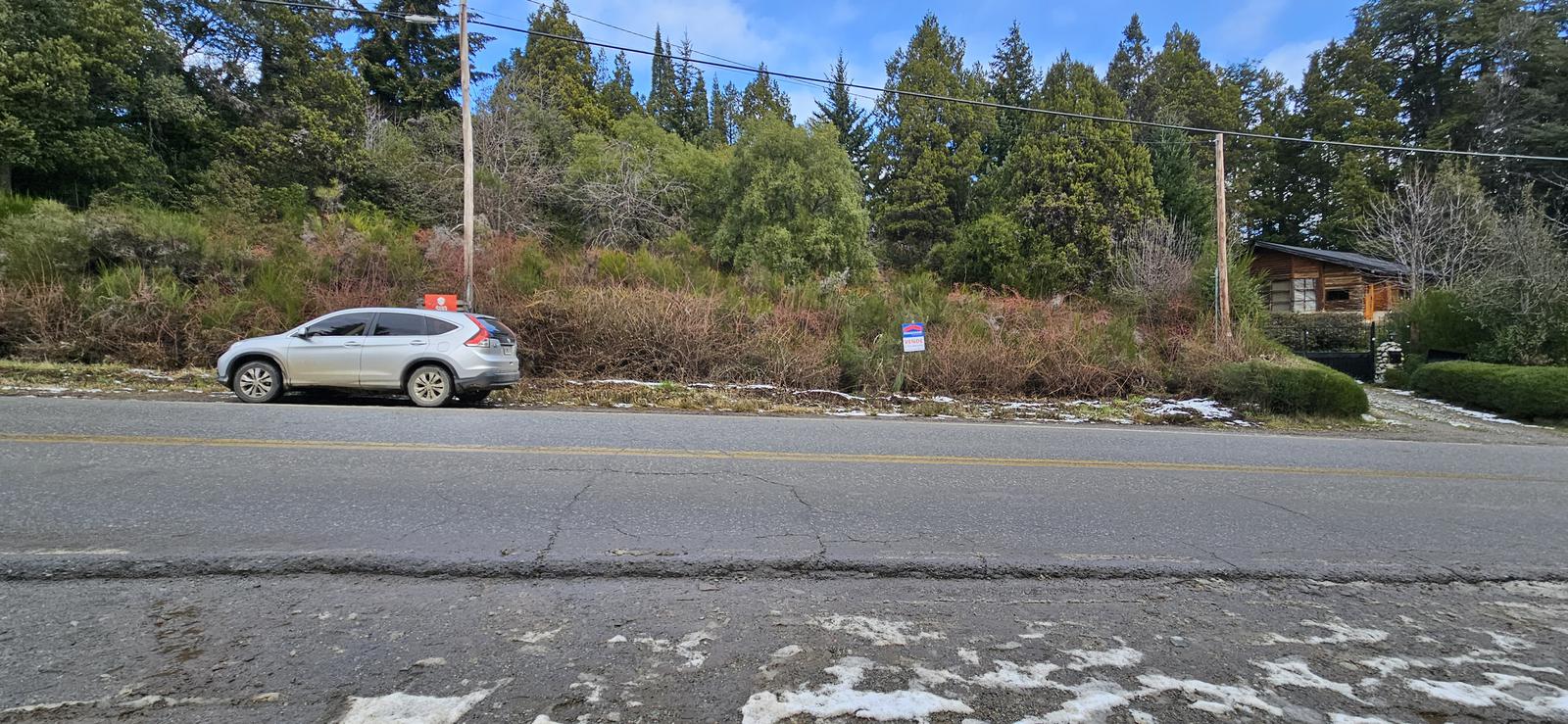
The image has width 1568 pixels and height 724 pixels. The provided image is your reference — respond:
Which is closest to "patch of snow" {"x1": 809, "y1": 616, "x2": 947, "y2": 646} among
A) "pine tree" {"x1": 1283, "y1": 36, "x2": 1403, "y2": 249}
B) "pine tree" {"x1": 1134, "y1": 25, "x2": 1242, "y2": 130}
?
"pine tree" {"x1": 1134, "y1": 25, "x2": 1242, "y2": 130}

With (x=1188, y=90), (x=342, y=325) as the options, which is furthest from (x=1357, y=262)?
(x=342, y=325)

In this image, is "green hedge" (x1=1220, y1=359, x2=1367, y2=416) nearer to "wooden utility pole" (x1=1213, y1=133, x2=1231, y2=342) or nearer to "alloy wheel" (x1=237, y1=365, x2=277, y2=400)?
"wooden utility pole" (x1=1213, y1=133, x2=1231, y2=342)

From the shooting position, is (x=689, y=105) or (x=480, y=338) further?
(x=689, y=105)

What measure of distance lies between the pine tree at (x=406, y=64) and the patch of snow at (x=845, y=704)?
3375 cm

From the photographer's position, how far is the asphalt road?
12.9 feet

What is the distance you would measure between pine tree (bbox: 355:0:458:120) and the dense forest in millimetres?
120

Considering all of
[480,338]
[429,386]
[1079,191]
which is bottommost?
[429,386]

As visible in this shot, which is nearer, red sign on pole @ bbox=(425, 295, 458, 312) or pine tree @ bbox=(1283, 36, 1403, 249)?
red sign on pole @ bbox=(425, 295, 458, 312)

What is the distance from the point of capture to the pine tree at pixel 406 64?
101 ft

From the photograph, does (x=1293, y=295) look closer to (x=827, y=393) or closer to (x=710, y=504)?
(x=827, y=393)

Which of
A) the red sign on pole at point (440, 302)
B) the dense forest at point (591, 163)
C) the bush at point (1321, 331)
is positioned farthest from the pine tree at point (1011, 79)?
the red sign on pole at point (440, 302)

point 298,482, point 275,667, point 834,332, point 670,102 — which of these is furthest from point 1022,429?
point 670,102

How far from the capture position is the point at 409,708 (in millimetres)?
2377

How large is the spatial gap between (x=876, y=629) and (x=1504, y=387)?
1823 cm
